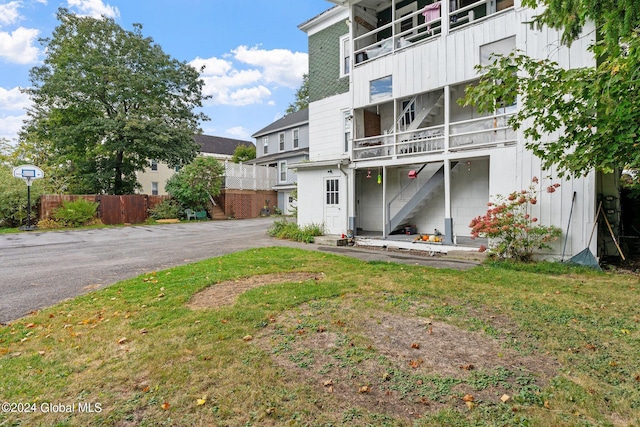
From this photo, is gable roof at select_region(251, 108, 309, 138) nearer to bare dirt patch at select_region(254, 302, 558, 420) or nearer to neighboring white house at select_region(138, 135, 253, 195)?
neighboring white house at select_region(138, 135, 253, 195)

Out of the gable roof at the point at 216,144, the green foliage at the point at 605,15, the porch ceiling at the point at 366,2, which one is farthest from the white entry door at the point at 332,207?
the gable roof at the point at 216,144

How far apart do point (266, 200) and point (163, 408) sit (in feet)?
84.8

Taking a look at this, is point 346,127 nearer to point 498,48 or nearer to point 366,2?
point 366,2

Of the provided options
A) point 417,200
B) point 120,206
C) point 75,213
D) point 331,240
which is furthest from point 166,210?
point 417,200

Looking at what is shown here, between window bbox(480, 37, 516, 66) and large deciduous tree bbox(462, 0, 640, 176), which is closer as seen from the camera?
large deciduous tree bbox(462, 0, 640, 176)

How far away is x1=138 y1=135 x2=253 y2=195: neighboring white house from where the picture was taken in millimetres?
32312

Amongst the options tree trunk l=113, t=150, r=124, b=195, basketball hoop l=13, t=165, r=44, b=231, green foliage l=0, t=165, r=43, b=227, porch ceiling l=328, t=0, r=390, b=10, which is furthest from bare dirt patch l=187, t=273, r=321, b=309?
tree trunk l=113, t=150, r=124, b=195

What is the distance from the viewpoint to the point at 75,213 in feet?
61.7

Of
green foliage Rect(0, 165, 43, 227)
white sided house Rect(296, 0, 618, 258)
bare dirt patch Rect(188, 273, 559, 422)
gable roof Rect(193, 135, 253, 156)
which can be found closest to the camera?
bare dirt patch Rect(188, 273, 559, 422)

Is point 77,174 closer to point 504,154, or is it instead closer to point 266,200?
point 266,200

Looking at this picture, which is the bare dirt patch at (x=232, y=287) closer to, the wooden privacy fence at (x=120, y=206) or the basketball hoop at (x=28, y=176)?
the basketball hoop at (x=28, y=176)

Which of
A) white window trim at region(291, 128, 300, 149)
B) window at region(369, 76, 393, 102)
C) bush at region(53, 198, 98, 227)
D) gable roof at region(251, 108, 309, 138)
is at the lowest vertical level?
bush at region(53, 198, 98, 227)

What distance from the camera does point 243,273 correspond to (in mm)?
6699

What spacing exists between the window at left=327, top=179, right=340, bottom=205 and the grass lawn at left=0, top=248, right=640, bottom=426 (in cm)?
753
